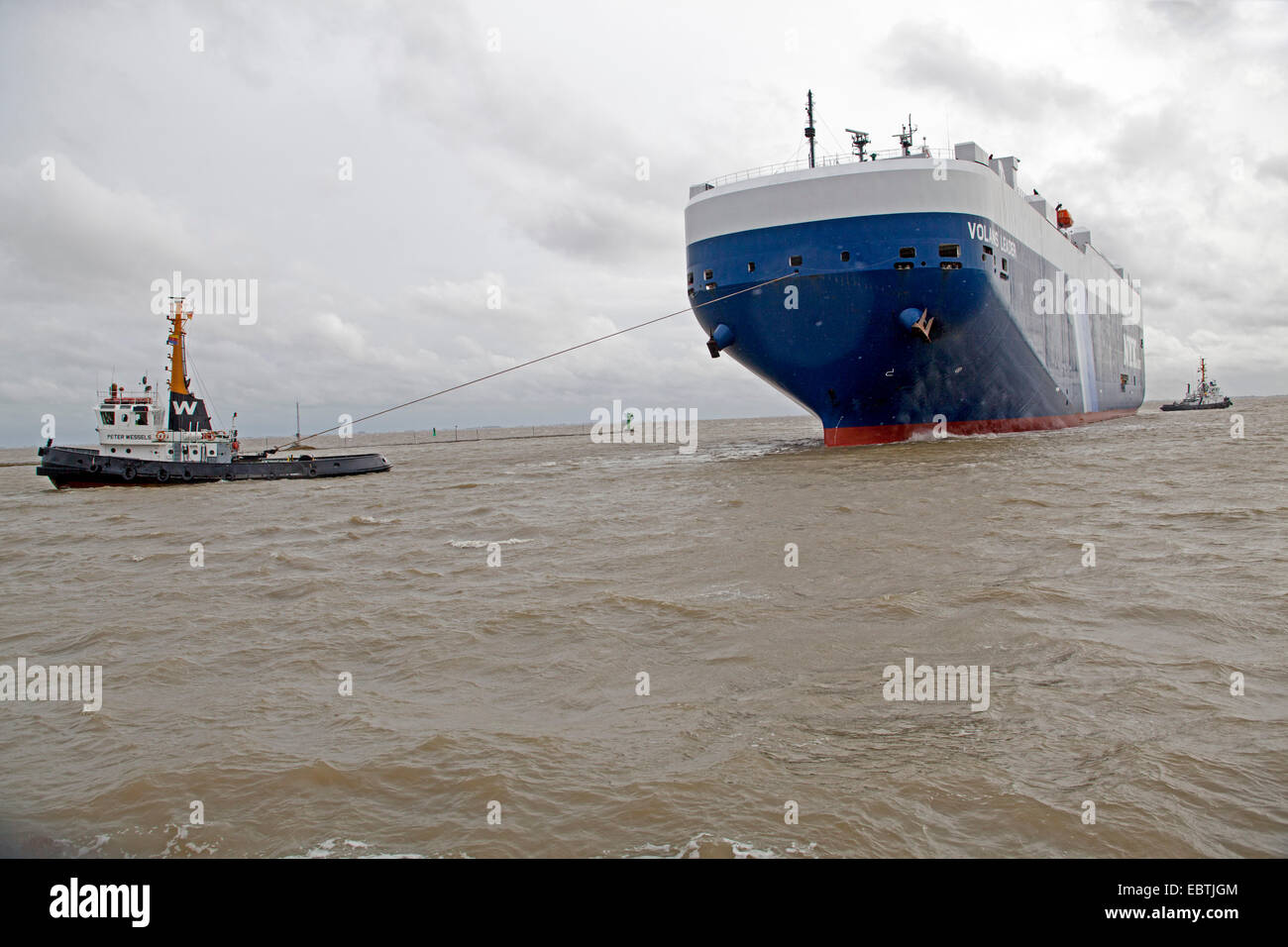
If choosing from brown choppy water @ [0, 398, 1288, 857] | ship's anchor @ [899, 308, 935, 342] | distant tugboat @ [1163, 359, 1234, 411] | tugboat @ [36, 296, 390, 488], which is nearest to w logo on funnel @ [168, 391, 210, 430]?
tugboat @ [36, 296, 390, 488]

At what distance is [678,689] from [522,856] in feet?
6.96

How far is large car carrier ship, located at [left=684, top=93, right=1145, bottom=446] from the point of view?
20.8 m

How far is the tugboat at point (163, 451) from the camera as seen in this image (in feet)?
89.8

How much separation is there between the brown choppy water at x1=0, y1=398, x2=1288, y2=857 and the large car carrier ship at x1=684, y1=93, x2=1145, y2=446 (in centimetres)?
1001

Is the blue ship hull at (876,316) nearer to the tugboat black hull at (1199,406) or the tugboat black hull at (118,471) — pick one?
the tugboat black hull at (118,471)

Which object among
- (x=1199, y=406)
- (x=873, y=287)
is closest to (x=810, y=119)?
(x=873, y=287)

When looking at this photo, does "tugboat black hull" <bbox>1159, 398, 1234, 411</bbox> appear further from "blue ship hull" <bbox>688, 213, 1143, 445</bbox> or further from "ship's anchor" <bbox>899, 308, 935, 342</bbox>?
"ship's anchor" <bbox>899, 308, 935, 342</bbox>

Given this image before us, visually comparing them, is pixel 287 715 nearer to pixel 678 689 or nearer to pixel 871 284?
pixel 678 689

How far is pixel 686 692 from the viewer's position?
5.20 meters

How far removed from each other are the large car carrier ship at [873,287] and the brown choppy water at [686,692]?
10011 mm

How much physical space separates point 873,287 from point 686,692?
17.7m

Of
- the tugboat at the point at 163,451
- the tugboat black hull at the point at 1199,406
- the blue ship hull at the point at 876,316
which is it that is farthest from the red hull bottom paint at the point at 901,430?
the tugboat black hull at the point at 1199,406

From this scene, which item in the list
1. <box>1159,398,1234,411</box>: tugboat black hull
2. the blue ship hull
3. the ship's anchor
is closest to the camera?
the ship's anchor
